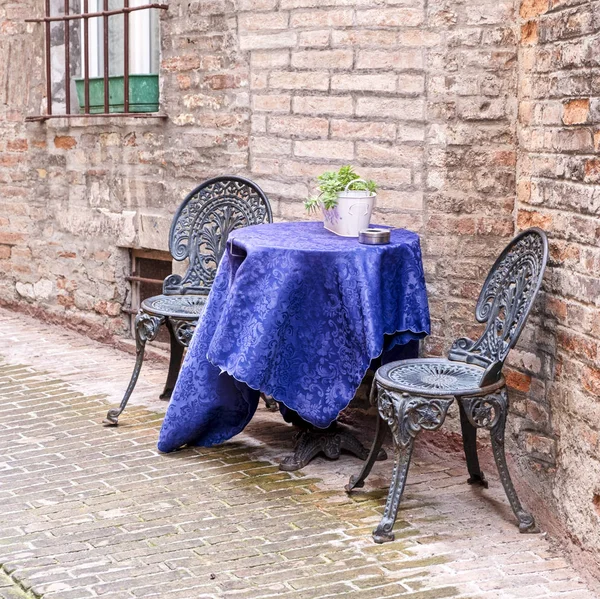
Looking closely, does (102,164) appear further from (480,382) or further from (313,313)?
(480,382)

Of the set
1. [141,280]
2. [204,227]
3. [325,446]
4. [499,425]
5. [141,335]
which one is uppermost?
[204,227]

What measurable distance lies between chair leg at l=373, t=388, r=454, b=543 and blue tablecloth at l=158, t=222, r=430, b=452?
34 centimetres

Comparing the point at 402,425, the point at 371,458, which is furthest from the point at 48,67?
the point at 402,425

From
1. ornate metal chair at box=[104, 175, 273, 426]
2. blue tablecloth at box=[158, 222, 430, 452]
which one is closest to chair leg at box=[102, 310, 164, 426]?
ornate metal chair at box=[104, 175, 273, 426]

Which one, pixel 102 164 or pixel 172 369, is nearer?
pixel 172 369

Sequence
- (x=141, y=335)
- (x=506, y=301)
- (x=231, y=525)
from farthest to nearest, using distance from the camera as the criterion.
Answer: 1. (x=141, y=335)
2. (x=506, y=301)
3. (x=231, y=525)

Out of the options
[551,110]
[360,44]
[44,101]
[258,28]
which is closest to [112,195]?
[44,101]

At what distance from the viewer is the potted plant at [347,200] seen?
4.40 metres

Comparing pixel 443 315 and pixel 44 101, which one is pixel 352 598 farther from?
pixel 44 101

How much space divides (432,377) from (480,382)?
0.77 feet

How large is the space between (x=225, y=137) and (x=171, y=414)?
1701mm

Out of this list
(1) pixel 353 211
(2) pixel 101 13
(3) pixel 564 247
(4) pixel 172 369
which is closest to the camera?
(3) pixel 564 247

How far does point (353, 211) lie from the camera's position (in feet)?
14.4

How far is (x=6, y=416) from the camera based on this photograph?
515 cm
